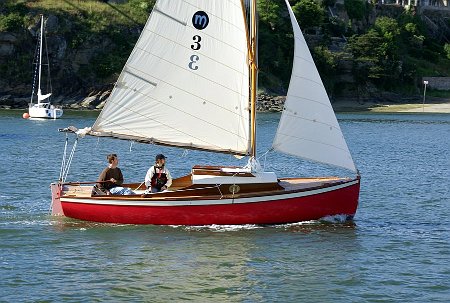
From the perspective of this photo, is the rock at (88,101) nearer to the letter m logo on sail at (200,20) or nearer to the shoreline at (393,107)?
the shoreline at (393,107)

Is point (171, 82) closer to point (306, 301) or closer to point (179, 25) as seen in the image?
point (179, 25)

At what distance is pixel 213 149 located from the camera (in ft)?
88.5

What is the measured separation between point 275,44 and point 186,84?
3845 inches

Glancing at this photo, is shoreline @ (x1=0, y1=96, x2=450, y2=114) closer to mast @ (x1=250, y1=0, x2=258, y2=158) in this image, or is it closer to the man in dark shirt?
the man in dark shirt

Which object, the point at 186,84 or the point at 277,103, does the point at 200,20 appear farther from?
the point at 277,103

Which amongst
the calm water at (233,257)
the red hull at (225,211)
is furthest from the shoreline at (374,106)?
the red hull at (225,211)

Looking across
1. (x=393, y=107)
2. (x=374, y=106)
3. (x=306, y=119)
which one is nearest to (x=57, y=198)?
(x=306, y=119)

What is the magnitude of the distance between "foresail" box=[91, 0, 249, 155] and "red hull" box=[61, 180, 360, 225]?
5.88ft

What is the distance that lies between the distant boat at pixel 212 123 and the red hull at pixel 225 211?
0.03 meters

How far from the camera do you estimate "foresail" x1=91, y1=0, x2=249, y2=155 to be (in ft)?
87.8

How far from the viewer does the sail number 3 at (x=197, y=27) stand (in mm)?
26797

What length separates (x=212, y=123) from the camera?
27016mm

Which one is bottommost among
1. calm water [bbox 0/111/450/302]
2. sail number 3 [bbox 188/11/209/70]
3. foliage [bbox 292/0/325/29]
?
calm water [bbox 0/111/450/302]

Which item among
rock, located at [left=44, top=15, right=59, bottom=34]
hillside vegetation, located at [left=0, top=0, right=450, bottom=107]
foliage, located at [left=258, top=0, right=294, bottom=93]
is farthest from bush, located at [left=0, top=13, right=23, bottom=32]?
foliage, located at [left=258, top=0, right=294, bottom=93]
